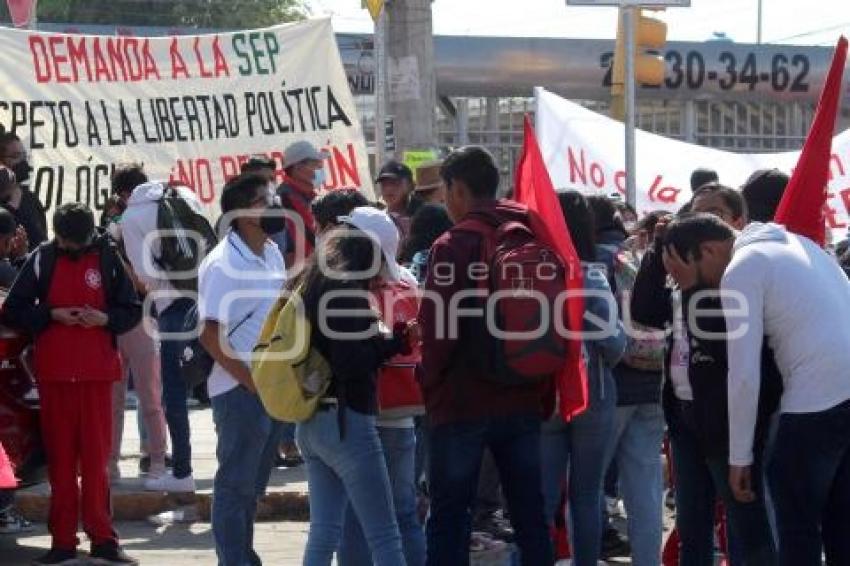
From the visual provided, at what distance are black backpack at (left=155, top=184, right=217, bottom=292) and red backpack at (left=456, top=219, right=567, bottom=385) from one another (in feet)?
11.1

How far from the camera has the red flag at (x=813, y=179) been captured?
289 inches

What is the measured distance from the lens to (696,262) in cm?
713

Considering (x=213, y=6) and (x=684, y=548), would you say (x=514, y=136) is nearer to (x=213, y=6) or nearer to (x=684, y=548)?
(x=213, y=6)

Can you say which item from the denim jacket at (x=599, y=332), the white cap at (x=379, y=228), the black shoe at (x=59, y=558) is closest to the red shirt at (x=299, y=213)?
the black shoe at (x=59, y=558)

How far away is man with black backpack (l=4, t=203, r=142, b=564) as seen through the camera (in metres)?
9.09

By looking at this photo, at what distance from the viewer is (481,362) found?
7.26 meters

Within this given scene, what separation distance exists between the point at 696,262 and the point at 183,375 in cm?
348

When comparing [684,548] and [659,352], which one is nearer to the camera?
[684,548]

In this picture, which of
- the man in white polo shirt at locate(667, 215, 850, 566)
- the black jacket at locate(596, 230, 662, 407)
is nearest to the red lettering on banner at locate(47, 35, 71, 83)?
the black jacket at locate(596, 230, 662, 407)

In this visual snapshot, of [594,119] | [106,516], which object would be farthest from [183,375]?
[594,119]

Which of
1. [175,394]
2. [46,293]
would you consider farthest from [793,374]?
[175,394]

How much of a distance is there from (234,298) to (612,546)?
112 inches

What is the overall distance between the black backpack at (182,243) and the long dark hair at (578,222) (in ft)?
9.14

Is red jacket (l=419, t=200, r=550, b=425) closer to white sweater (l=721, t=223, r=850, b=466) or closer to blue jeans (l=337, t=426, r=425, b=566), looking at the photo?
blue jeans (l=337, t=426, r=425, b=566)
